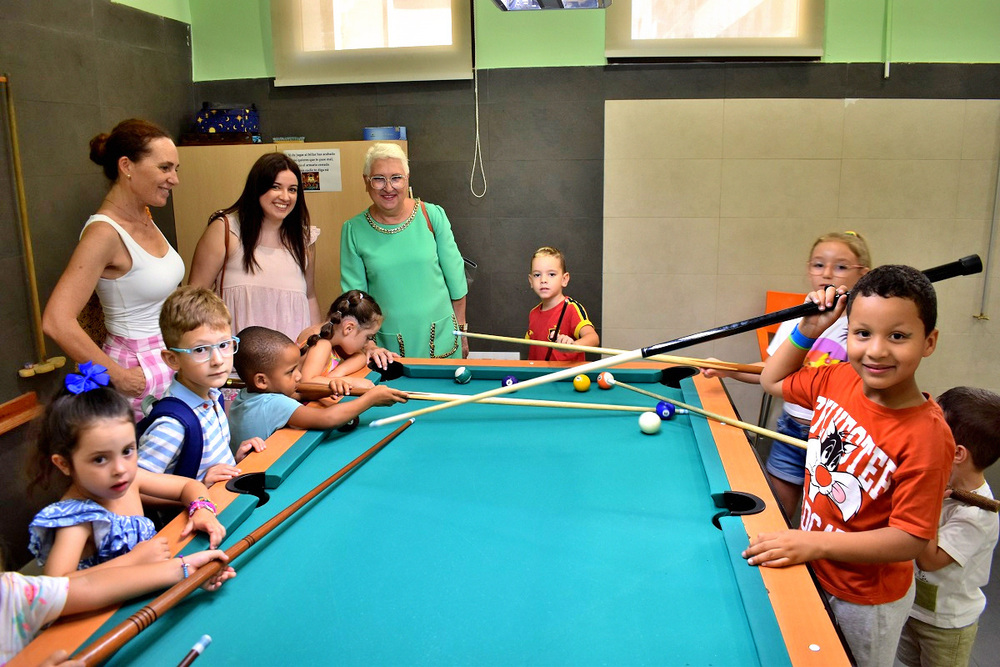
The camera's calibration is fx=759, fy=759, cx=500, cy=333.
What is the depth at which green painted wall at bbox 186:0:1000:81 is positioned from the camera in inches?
156

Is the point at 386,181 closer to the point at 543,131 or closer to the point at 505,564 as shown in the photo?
the point at 543,131

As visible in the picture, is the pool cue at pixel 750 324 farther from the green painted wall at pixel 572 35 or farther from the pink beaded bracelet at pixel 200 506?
the green painted wall at pixel 572 35

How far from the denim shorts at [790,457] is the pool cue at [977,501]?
0.63m

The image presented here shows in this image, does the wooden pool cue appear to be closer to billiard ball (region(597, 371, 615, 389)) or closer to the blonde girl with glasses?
billiard ball (region(597, 371, 615, 389))

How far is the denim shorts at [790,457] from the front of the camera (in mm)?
2434

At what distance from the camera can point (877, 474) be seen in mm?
1477

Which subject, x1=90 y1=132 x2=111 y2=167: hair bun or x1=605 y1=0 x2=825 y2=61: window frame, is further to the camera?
x1=605 y1=0 x2=825 y2=61: window frame

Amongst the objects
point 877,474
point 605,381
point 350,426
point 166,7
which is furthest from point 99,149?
point 877,474

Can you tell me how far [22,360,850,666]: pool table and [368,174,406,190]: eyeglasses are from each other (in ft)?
3.83

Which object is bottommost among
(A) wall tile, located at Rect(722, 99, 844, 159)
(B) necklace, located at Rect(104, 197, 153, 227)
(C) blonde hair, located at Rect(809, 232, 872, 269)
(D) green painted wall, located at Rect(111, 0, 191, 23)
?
(C) blonde hair, located at Rect(809, 232, 872, 269)

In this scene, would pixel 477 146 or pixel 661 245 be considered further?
pixel 477 146

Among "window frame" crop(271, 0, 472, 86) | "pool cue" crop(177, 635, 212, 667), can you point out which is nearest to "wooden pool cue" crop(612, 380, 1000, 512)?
"pool cue" crop(177, 635, 212, 667)

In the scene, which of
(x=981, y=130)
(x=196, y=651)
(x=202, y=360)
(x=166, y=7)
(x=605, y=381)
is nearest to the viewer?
(x=196, y=651)

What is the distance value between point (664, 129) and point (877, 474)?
2.94 metres
